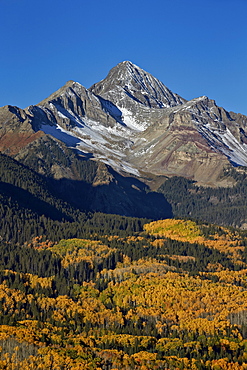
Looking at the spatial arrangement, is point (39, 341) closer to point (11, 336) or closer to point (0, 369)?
point (11, 336)

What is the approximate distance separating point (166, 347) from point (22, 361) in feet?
135

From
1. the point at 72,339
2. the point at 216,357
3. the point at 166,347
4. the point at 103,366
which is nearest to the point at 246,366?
the point at 216,357

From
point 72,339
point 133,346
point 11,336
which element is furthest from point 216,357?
point 11,336

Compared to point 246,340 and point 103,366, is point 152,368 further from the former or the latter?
point 246,340

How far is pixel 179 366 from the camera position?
18050 cm

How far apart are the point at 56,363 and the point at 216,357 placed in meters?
44.0

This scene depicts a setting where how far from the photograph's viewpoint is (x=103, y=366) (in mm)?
180750

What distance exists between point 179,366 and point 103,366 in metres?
19.9

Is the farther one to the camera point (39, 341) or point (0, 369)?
point (39, 341)

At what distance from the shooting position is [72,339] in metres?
199

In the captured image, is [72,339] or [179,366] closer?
[179,366]

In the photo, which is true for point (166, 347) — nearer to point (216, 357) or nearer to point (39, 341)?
point (216, 357)

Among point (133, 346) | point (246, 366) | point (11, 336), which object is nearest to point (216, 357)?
point (246, 366)

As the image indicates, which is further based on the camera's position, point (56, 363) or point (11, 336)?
point (11, 336)
